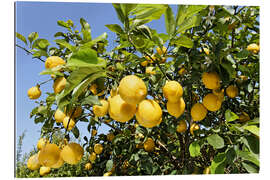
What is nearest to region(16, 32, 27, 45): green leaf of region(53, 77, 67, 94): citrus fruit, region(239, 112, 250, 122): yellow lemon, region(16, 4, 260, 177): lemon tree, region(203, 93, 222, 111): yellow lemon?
region(16, 4, 260, 177): lemon tree

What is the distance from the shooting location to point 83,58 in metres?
0.50

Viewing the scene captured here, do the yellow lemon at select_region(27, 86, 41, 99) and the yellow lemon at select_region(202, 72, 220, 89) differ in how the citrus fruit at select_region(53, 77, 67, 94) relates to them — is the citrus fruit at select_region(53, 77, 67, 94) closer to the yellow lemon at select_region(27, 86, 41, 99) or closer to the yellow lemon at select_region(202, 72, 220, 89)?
the yellow lemon at select_region(27, 86, 41, 99)

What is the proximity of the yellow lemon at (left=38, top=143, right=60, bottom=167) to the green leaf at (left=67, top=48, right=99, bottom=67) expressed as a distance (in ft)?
1.39

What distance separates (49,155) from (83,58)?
0.44m

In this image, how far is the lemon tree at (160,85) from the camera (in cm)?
59

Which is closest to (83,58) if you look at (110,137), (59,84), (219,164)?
(59,84)

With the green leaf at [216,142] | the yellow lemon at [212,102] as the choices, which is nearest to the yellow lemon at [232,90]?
the yellow lemon at [212,102]

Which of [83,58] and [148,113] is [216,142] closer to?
[148,113]

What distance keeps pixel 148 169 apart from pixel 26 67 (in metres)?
0.83

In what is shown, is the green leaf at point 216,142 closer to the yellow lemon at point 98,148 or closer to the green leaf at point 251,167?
the green leaf at point 251,167

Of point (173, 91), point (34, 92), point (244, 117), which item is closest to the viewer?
point (173, 91)

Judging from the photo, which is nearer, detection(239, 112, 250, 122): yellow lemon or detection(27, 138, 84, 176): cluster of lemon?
detection(27, 138, 84, 176): cluster of lemon

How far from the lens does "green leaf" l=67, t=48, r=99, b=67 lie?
1.61ft
